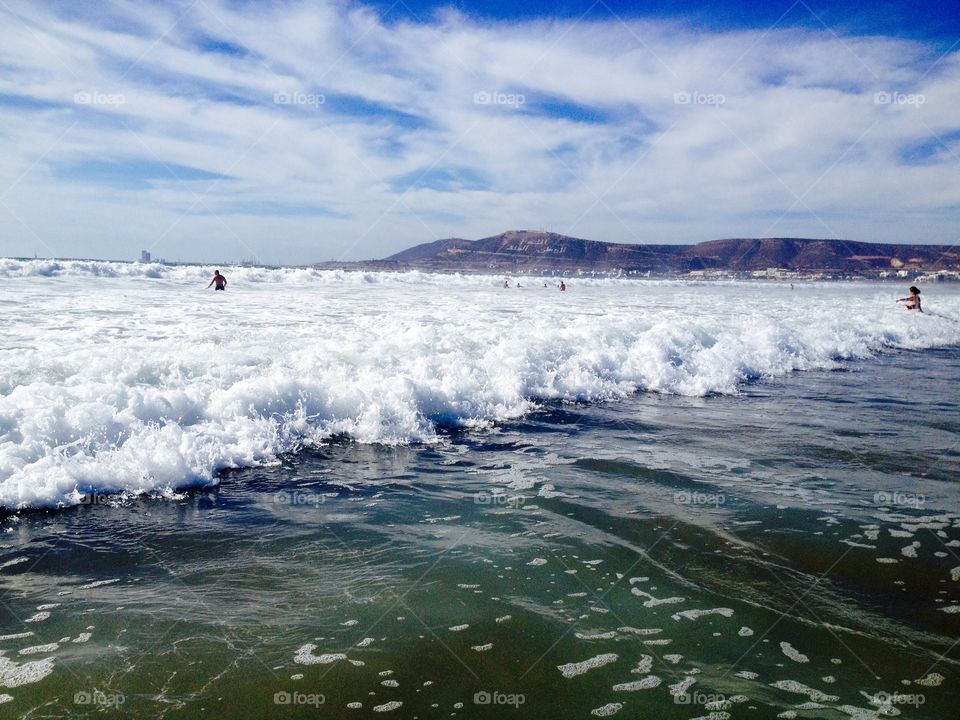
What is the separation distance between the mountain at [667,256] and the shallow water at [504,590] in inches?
5033

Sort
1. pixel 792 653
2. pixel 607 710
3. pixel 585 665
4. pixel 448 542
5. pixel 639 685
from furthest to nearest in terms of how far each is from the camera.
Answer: pixel 448 542 < pixel 792 653 < pixel 585 665 < pixel 639 685 < pixel 607 710

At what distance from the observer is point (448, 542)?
17.6ft

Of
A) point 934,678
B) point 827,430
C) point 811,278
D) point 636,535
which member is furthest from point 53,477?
point 811,278

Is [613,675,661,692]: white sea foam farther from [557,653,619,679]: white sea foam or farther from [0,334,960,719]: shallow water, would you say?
[557,653,619,679]: white sea foam

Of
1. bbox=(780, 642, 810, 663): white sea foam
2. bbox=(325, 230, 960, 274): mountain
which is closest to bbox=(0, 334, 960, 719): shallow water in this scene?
bbox=(780, 642, 810, 663): white sea foam

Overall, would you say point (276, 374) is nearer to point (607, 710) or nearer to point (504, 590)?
point (504, 590)

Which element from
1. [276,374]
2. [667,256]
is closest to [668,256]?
[667,256]

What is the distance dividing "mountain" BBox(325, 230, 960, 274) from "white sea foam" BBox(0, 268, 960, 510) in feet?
383

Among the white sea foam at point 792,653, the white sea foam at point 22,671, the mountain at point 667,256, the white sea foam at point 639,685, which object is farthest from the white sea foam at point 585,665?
the mountain at point 667,256

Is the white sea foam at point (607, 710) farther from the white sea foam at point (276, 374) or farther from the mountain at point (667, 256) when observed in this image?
the mountain at point (667, 256)

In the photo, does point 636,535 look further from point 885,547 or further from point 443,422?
point 443,422

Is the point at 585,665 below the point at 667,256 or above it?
below

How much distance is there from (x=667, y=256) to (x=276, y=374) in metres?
163

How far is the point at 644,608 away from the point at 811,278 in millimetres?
139427
